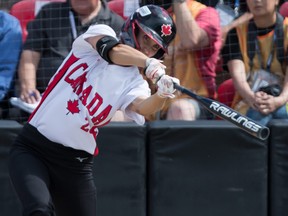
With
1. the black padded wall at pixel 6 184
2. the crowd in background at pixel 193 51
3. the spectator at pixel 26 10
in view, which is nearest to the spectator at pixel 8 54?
the crowd in background at pixel 193 51

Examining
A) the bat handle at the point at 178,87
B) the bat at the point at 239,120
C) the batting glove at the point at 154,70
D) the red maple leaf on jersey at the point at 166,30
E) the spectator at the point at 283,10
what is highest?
the red maple leaf on jersey at the point at 166,30

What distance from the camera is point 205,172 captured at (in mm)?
5156

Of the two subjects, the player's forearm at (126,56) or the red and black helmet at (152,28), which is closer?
the player's forearm at (126,56)

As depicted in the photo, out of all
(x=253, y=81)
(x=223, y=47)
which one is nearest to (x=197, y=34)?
(x=223, y=47)

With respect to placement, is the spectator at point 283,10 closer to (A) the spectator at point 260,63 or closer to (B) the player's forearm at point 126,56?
(A) the spectator at point 260,63

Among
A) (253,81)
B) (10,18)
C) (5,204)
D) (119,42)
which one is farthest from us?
(10,18)

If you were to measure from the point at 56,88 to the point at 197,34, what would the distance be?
2.06 metres

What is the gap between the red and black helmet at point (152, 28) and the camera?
12.0 ft

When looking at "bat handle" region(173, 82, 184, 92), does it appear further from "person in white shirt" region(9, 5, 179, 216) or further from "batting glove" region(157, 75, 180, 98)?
"person in white shirt" region(9, 5, 179, 216)

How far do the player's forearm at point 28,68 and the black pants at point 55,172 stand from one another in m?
1.81

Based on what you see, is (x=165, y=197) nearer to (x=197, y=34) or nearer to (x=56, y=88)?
(x=197, y=34)

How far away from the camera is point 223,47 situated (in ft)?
→ 18.5

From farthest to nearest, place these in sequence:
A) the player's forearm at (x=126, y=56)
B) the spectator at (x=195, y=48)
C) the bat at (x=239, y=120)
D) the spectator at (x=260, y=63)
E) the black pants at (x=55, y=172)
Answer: the spectator at (x=195, y=48) < the spectator at (x=260, y=63) < the black pants at (x=55, y=172) < the player's forearm at (x=126, y=56) < the bat at (x=239, y=120)

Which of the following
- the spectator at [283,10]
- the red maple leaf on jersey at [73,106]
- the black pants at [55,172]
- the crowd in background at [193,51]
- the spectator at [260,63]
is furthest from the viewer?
the spectator at [283,10]
